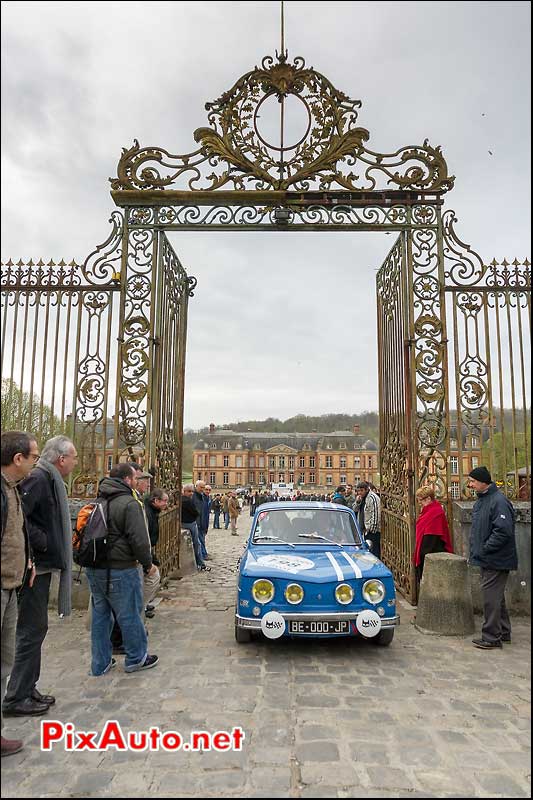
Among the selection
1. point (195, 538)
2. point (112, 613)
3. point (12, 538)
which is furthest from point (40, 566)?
point (195, 538)

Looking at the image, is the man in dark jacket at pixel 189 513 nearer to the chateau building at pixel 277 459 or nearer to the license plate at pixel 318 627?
the license plate at pixel 318 627

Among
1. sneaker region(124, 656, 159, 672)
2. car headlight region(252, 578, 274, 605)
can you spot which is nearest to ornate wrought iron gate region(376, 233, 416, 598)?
car headlight region(252, 578, 274, 605)

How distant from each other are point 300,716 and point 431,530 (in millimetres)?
3650

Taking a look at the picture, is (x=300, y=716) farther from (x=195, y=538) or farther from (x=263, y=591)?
(x=195, y=538)

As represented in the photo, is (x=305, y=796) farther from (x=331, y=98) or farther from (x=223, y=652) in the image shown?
(x=331, y=98)

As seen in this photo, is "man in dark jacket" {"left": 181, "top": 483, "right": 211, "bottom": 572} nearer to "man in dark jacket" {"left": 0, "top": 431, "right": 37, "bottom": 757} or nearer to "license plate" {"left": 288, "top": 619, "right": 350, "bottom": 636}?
"license plate" {"left": 288, "top": 619, "right": 350, "bottom": 636}

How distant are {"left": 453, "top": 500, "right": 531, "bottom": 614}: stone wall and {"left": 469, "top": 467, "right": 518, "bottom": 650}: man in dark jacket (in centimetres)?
94

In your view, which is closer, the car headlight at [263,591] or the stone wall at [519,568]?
the car headlight at [263,591]

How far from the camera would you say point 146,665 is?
520 cm

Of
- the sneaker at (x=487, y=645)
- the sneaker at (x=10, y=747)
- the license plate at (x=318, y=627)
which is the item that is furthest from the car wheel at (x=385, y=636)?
the sneaker at (x=10, y=747)

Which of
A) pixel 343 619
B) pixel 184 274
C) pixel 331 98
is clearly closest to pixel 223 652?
pixel 343 619

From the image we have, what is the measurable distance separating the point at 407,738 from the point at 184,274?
8299mm

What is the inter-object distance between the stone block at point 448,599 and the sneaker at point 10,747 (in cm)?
456

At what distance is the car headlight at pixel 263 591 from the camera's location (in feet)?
18.0
